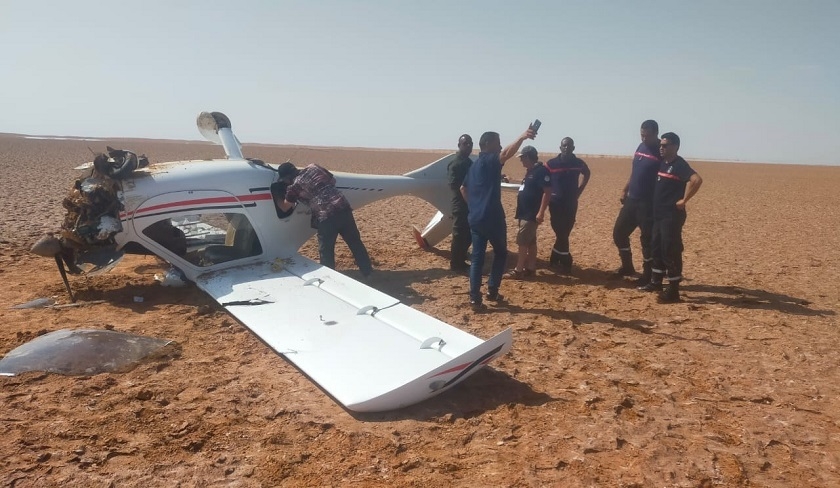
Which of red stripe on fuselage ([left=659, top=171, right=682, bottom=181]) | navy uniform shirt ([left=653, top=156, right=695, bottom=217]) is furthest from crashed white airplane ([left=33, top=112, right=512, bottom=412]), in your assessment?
red stripe on fuselage ([left=659, top=171, right=682, bottom=181])

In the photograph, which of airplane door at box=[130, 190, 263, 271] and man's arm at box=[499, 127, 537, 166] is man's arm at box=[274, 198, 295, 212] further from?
man's arm at box=[499, 127, 537, 166]

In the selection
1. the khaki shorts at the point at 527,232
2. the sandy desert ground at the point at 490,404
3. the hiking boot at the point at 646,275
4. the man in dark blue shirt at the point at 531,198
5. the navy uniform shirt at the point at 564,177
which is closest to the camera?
the sandy desert ground at the point at 490,404

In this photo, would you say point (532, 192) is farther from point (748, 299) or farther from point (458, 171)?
point (748, 299)

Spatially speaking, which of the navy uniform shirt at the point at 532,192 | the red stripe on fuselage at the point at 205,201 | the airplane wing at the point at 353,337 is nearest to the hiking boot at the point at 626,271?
the navy uniform shirt at the point at 532,192

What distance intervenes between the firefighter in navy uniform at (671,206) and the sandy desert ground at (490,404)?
499mm

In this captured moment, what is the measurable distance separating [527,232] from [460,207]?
3.89 feet

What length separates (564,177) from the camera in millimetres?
8922

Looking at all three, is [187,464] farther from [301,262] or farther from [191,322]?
[301,262]

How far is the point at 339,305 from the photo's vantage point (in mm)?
6090

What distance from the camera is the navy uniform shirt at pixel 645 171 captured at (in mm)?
7785

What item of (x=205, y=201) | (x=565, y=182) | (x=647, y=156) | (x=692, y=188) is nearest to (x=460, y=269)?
(x=565, y=182)

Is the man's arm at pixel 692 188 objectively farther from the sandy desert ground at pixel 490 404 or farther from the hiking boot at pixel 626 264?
the hiking boot at pixel 626 264

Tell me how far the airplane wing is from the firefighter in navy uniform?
3.83 meters

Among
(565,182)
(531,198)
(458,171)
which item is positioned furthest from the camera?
(565,182)
